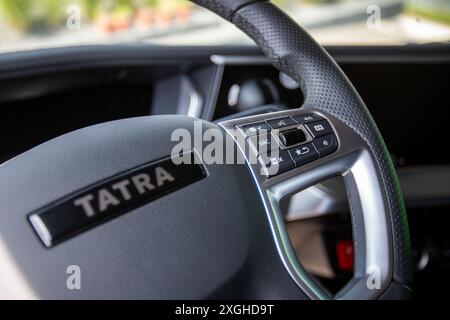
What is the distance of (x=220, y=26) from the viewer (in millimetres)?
1509

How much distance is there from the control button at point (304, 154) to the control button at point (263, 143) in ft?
0.09

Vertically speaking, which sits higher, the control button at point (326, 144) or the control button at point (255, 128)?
the control button at point (255, 128)

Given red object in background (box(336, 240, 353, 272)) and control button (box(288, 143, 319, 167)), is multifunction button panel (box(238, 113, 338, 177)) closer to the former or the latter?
control button (box(288, 143, 319, 167))

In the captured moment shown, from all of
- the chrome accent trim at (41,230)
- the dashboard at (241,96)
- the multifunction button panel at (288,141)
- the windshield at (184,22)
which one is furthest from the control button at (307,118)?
the windshield at (184,22)

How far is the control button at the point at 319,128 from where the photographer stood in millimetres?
824

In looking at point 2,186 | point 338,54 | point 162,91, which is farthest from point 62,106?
point 338,54

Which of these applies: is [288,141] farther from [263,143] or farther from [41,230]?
[41,230]

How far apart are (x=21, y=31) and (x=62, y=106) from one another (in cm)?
36

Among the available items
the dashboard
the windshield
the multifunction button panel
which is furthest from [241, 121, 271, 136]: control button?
the windshield

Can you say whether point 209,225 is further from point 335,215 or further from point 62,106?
point 335,215

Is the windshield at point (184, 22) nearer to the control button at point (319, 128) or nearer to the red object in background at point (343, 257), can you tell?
the red object in background at point (343, 257)

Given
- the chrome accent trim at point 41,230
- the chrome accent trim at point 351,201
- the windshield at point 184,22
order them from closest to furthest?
the chrome accent trim at point 41,230 < the chrome accent trim at point 351,201 < the windshield at point 184,22

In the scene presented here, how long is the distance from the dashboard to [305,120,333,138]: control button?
0.85 ft

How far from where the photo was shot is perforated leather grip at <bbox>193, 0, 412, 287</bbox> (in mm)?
846
